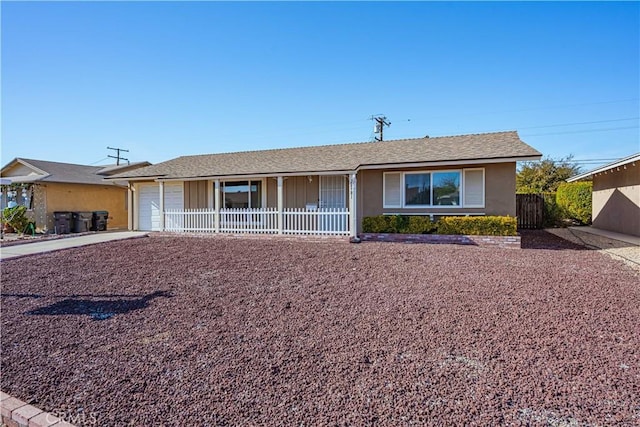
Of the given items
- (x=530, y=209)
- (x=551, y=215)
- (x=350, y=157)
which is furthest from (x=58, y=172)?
(x=551, y=215)

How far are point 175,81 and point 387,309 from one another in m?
12.5

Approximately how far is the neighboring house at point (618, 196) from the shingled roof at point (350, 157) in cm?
447

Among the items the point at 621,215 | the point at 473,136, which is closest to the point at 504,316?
the point at 473,136

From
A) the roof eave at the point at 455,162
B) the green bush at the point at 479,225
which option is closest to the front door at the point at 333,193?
the roof eave at the point at 455,162

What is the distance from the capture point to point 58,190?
19484mm

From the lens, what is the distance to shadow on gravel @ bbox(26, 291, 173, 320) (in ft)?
17.4

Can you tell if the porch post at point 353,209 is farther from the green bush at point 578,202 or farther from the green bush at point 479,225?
the green bush at point 578,202

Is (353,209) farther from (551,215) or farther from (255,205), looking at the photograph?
(551,215)

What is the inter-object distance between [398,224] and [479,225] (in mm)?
2556

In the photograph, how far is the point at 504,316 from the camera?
4652 millimetres

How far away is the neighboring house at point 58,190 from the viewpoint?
18938 mm

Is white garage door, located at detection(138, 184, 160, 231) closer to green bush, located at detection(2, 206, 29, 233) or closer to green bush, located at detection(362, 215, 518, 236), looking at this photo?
green bush, located at detection(2, 206, 29, 233)

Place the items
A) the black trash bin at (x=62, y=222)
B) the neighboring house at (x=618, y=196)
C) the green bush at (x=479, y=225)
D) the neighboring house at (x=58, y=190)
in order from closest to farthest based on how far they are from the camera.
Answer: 1. the green bush at (x=479, y=225)
2. the neighboring house at (x=618, y=196)
3. the black trash bin at (x=62, y=222)
4. the neighboring house at (x=58, y=190)

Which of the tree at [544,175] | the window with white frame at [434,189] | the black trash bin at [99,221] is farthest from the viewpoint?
the tree at [544,175]
